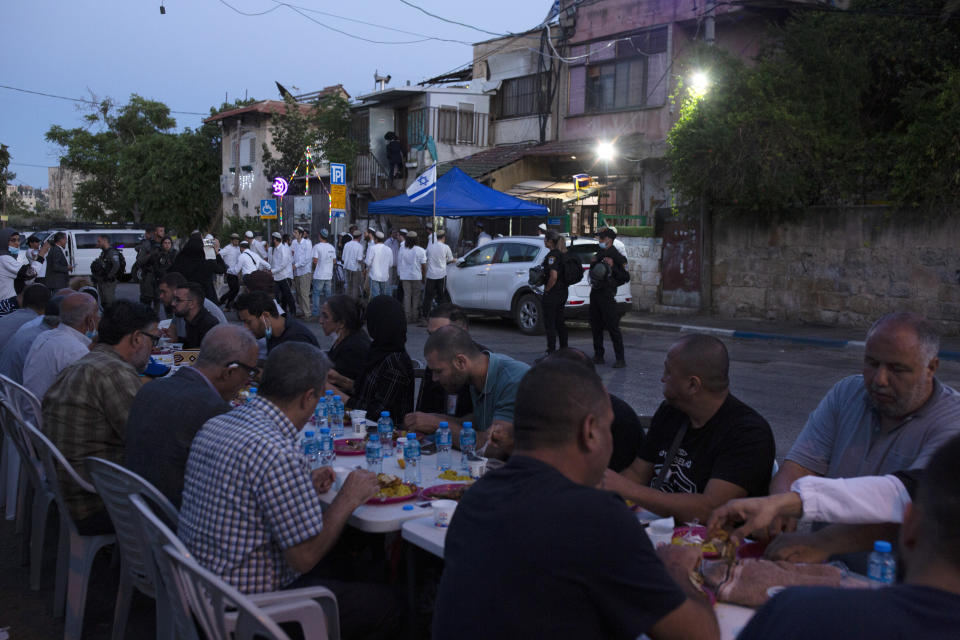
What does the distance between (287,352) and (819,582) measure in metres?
2.17

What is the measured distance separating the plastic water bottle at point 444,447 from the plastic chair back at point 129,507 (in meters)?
1.45

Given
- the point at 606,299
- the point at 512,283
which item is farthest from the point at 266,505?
the point at 512,283

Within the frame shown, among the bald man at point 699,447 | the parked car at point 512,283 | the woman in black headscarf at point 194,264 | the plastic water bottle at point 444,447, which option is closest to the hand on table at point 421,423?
the plastic water bottle at point 444,447

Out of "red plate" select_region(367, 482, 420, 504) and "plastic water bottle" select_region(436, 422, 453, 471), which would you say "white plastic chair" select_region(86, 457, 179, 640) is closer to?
"red plate" select_region(367, 482, 420, 504)

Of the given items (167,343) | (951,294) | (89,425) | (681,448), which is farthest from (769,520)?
(951,294)

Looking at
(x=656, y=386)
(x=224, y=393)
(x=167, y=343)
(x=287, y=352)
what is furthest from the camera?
(x=656, y=386)

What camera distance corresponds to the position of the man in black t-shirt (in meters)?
2.02

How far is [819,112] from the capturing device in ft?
54.5

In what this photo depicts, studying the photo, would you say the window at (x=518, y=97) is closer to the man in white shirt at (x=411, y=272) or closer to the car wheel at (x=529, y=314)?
the man in white shirt at (x=411, y=272)

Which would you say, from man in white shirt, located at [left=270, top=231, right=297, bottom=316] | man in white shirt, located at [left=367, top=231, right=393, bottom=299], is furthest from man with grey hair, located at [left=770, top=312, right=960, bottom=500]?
man in white shirt, located at [left=270, top=231, right=297, bottom=316]

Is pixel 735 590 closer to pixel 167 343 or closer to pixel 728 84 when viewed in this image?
pixel 167 343

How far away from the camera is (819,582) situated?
2676 mm

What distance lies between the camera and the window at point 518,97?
27.4m

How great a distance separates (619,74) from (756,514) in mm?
22809
